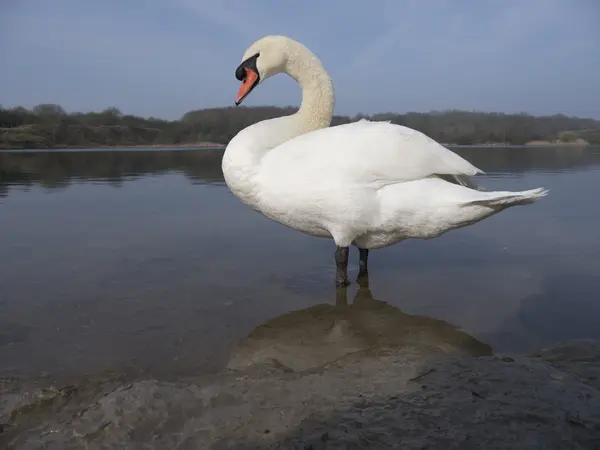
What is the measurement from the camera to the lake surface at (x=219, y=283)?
3.27 meters

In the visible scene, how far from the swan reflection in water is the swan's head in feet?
7.75

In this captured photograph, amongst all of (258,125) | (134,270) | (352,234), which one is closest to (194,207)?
(134,270)

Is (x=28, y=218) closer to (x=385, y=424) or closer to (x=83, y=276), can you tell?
(x=83, y=276)

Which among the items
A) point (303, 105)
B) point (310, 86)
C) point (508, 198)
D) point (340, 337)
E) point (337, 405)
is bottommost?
point (340, 337)

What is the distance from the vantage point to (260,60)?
4902 mm

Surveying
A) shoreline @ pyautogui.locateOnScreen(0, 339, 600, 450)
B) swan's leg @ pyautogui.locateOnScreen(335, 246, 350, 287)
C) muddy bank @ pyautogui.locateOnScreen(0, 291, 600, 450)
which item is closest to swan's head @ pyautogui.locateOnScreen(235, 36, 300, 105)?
swan's leg @ pyautogui.locateOnScreen(335, 246, 350, 287)

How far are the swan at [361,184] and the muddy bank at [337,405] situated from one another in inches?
47.7

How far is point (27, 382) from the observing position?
2.62 m

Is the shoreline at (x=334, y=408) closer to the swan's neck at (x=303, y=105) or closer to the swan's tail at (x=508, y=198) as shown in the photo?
the swan's tail at (x=508, y=198)

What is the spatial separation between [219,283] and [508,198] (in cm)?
262

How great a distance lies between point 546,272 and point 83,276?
4653mm

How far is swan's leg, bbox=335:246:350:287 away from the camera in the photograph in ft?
14.6

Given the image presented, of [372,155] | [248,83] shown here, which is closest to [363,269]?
[372,155]

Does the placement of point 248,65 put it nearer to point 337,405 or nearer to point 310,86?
point 310,86
